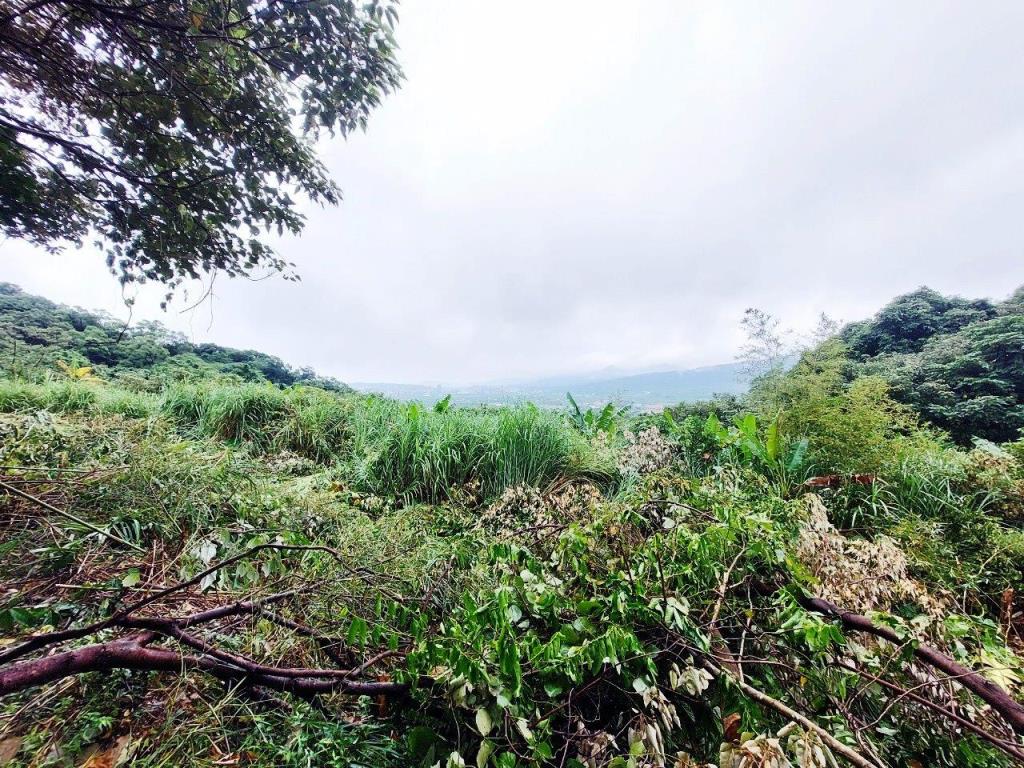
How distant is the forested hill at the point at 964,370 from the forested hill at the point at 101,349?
1366 centimetres

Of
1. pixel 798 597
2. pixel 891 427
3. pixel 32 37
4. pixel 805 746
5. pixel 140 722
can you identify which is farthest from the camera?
pixel 891 427

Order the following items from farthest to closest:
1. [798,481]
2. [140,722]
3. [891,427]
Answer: [891,427] → [798,481] → [140,722]

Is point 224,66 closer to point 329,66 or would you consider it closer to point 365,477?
point 329,66

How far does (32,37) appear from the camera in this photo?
2031mm

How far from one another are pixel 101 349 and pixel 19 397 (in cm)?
429

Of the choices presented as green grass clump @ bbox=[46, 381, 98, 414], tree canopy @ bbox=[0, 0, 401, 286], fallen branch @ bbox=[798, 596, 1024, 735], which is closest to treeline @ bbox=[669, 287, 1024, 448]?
fallen branch @ bbox=[798, 596, 1024, 735]

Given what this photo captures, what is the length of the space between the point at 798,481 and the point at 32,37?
610cm

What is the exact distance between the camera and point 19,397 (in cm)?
383

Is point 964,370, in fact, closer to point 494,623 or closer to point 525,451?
point 525,451

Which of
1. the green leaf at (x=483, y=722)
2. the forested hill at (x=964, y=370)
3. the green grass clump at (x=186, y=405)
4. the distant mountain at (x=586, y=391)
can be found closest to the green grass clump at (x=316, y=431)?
the green grass clump at (x=186, y=405)

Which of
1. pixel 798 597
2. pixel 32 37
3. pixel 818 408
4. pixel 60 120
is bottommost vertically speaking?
pixel 798 597

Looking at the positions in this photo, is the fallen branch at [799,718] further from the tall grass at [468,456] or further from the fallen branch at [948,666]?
the tall grass at [468,456]

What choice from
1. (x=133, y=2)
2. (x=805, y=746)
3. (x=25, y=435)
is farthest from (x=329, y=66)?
(x=805, y=746)

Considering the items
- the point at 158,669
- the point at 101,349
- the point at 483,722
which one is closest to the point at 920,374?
the point at 483,722
